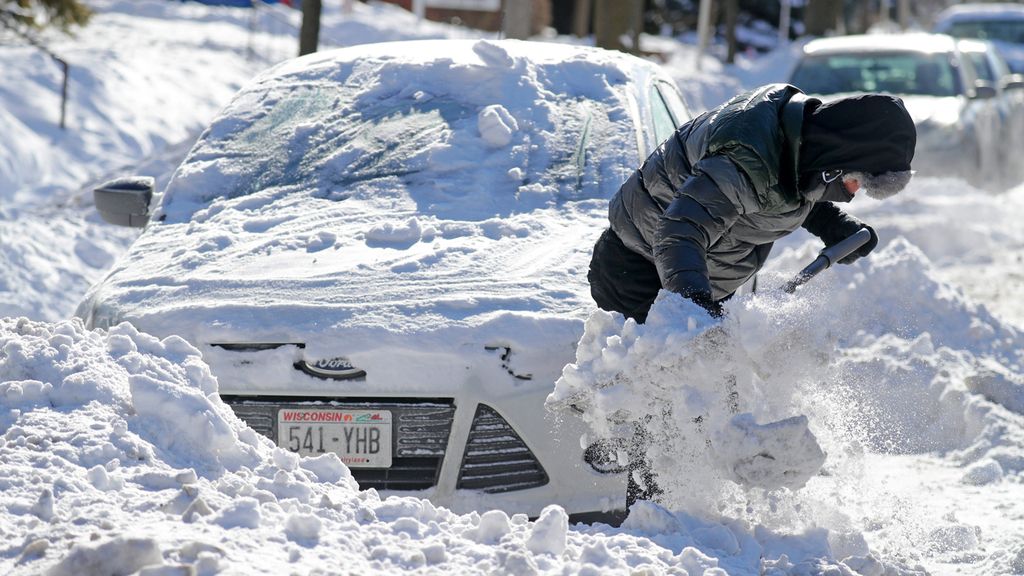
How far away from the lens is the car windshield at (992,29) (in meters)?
23.2

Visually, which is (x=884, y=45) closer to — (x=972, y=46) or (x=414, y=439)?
(x=972, y=46)

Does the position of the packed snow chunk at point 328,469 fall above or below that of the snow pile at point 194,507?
below

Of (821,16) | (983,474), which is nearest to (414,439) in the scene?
(983,474)

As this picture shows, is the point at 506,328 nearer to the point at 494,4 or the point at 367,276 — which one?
the point at 367,276

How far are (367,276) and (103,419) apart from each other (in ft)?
3.84

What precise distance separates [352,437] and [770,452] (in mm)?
1260

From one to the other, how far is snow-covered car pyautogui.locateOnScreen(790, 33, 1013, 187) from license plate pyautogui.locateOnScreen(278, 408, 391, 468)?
9.53 metres

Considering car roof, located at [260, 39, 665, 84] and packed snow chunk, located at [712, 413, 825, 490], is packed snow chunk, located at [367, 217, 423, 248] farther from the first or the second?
packed snow chunk, located at [712, 413, 825, 490]

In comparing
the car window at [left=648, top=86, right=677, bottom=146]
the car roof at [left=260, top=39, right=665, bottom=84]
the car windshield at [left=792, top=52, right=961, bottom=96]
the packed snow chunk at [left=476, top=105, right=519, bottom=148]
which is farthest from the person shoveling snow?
the car windshield at [left=792, top=52, right=961, bottom=96]

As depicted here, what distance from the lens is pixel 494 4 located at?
30.7m

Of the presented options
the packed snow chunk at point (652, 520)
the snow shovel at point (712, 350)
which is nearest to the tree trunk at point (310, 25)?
the snow shovel at point (712, 350)

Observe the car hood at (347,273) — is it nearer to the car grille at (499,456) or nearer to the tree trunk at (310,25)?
the car grille at (499,456)

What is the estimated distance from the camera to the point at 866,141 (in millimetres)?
3777

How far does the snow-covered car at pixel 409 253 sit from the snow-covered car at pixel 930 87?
7294 millimetres
